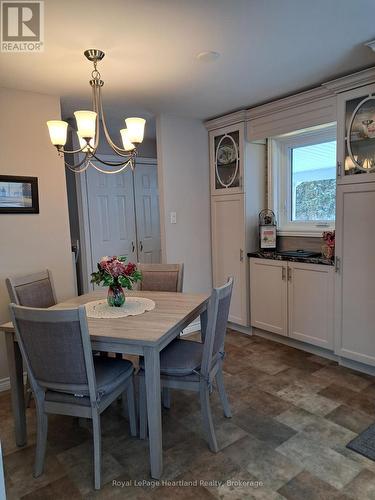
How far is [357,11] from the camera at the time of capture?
5.78ft

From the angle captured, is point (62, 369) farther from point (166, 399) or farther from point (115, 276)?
point (166, 399)

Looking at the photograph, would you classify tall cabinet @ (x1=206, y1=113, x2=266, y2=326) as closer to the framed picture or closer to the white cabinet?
the white cabinet

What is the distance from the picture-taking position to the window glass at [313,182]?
10.8 feet

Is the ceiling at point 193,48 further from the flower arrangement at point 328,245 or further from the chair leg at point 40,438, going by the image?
the chair leg at point 40,438

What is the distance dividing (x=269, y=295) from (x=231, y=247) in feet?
2.19

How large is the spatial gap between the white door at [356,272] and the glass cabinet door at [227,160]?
1.19 metres

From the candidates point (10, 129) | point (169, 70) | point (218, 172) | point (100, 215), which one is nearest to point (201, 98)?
point (169, 70)

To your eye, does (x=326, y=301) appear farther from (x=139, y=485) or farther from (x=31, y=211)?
(x=31, y=211)

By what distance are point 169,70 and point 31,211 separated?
1528 mm

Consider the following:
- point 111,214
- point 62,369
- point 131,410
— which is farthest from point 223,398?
point 111,214

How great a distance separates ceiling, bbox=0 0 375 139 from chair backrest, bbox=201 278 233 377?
4.63 ft

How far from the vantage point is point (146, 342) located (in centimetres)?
167

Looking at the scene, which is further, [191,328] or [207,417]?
[191,328]

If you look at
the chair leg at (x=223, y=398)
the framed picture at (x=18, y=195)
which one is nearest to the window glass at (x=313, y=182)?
the chair leg at (x=223, y=398)
